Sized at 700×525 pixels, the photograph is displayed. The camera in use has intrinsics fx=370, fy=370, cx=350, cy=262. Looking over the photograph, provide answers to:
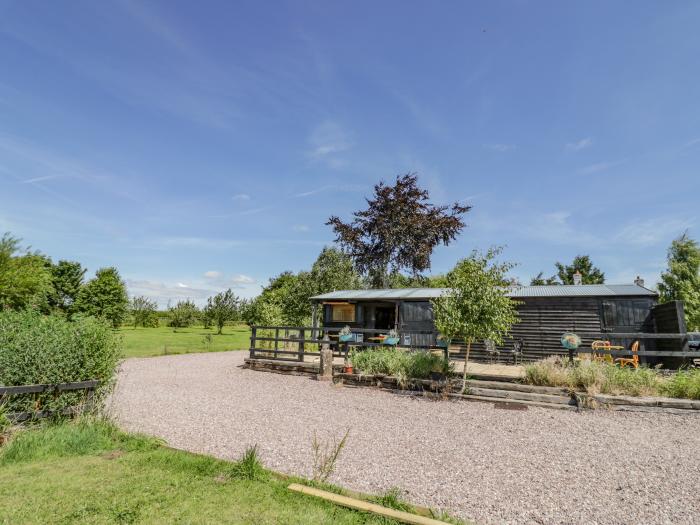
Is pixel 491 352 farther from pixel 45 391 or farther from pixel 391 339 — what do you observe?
pixel 45 391

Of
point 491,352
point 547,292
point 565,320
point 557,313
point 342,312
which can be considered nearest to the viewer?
point 565,320

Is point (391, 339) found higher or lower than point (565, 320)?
lower

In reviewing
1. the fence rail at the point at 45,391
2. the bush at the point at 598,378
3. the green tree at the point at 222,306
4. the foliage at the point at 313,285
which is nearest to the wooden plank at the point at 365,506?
the fence rail at the point at 45,391

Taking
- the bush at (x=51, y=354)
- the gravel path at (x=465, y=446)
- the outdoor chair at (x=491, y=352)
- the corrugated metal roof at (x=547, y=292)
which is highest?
the corrugated metal roof at (x=547, y=292)

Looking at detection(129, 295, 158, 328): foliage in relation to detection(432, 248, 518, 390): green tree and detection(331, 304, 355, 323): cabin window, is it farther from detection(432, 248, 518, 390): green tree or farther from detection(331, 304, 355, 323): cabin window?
detection(432, 248, 518, 390): green tree

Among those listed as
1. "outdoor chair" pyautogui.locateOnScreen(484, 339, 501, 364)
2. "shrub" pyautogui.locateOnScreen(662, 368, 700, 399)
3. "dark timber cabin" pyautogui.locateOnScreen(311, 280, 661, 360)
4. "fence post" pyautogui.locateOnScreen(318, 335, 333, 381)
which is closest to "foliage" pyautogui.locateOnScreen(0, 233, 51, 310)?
"fence post" pyautogui.locateOnScreen(318, 335, 333, 381)

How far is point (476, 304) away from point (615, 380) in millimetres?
3598

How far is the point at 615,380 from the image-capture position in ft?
29.2

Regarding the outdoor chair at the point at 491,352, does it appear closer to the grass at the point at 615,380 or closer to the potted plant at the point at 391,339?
the potted plant at the point at 391,339

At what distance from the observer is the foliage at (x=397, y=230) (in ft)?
103

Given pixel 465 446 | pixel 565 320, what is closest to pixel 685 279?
pixel 565 320

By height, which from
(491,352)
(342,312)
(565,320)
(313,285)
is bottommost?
(491,352)

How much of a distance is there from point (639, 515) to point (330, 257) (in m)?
29.6

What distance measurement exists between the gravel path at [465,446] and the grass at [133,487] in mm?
792
